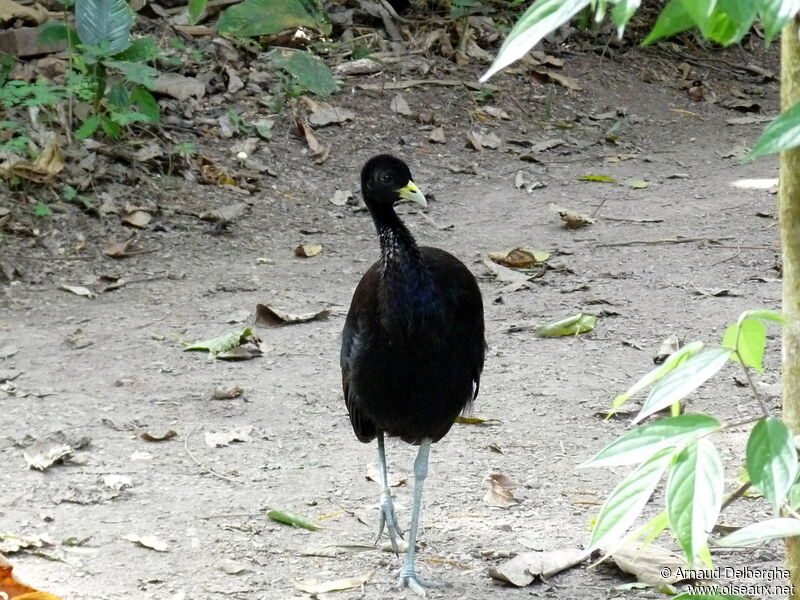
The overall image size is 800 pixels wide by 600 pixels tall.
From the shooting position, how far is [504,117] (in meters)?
9.80

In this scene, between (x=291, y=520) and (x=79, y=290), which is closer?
(x=291, y=520)

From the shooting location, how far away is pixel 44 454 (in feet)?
14.8

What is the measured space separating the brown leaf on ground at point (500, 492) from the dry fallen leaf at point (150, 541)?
127cm

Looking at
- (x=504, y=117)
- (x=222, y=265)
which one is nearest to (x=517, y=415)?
(x=222, y=265)

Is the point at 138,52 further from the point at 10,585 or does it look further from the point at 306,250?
the point at 10,585

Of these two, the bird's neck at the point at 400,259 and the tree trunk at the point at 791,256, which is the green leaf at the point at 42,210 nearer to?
the bird's neck at the point at 400,259

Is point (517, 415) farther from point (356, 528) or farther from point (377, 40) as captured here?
point (377, 40)

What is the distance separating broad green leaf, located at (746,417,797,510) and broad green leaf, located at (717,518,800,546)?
0.04 metres

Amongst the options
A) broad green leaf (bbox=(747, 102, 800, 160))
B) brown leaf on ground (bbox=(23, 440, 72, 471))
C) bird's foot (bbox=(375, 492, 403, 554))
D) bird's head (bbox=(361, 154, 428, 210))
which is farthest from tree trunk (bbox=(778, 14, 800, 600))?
brown leaf on ground (bbox=(23, 440, 72, 471))

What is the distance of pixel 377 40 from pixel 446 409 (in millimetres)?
7057

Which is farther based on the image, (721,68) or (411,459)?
(721,68)

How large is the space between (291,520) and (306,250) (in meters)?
3.33

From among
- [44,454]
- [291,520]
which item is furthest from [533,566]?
[44,454]

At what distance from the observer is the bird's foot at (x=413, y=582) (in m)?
3.76
